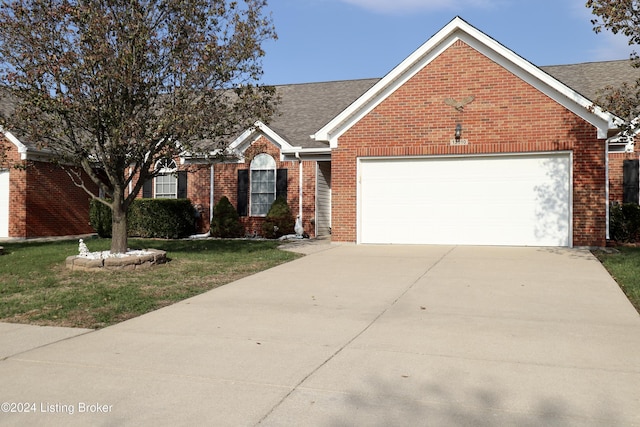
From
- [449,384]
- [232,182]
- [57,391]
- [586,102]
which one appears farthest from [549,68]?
[57,391]

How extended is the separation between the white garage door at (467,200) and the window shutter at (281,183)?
13.1 ft

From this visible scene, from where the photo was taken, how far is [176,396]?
4.10 metres

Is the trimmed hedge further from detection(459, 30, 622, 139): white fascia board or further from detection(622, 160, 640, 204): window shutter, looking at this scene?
detection(622, 160, 640, 204): window shutter

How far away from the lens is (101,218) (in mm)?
18375

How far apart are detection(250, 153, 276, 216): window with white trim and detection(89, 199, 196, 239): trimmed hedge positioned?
7.41 feet

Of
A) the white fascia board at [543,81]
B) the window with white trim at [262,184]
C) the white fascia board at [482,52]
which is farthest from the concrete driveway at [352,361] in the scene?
the window with white trim at [262,184]

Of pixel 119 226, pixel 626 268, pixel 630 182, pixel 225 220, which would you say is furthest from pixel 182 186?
pixel 630 182

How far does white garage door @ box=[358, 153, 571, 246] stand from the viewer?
43.3 feet

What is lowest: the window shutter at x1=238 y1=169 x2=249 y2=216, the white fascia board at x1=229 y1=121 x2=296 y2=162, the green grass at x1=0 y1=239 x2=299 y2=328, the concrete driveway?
the concrete driveway

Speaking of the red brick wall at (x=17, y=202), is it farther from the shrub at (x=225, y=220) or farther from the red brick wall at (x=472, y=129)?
the red brick wall at (x=472, y=129)

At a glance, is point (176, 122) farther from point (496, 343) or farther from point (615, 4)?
point (615, 4)

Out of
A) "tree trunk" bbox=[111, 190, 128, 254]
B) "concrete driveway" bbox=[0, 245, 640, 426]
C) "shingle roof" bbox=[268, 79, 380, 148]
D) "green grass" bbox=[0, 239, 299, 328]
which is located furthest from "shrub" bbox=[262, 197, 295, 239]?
"concrete driveway" bbox=[0, 245, 640, 426]

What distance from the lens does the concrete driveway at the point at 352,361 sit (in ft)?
12.5

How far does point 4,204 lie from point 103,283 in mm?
11500
